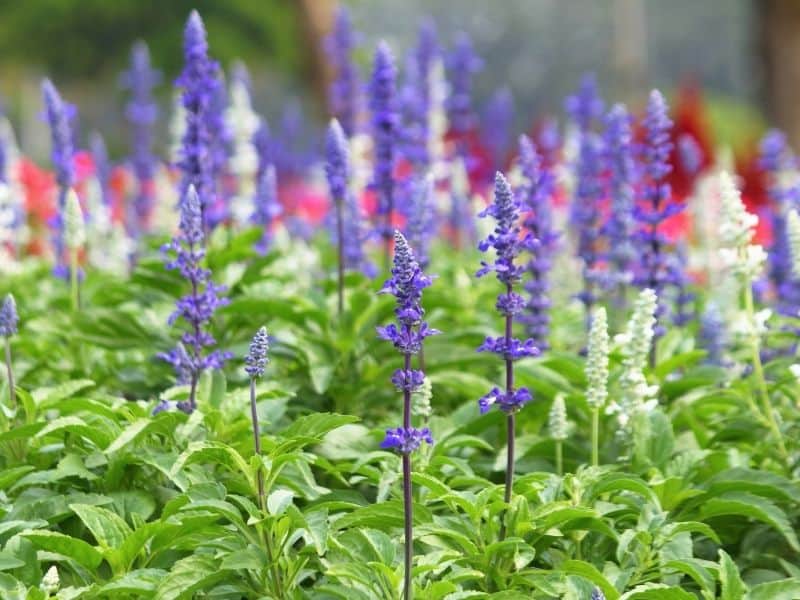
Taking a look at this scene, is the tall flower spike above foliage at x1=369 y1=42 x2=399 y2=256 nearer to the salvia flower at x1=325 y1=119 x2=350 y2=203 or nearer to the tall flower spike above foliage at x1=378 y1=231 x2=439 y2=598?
the salvia flower at x1=325 y1=119 x2=350 y2=203

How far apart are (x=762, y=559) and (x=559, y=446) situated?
2.69 feet

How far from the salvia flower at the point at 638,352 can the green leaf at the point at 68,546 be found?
175 cm

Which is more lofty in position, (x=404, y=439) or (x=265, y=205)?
(x=265, y=205)

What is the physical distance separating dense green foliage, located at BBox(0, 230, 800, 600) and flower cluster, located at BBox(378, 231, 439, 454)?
24cm

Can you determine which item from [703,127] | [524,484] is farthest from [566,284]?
[703,127]

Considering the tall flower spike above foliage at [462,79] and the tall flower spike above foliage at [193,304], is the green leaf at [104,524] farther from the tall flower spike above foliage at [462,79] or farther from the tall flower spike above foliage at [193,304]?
the tall flower spike above foliage at [462,79]

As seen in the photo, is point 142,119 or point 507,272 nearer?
point 507,272

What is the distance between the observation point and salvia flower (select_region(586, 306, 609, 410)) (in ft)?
13.0

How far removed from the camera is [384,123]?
635cm

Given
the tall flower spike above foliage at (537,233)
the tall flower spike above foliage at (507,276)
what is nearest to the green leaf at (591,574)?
the tall flower spike above foliage at (507,276)

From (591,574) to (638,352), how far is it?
90cm

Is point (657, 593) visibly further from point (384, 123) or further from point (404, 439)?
point (384, 123)

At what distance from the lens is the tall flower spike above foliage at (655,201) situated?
214 inches

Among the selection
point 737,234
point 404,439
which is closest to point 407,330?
point 404,439
